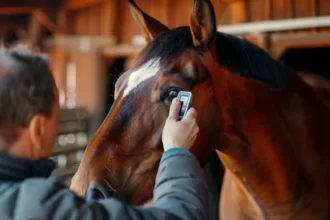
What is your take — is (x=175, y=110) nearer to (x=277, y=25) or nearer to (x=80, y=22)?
(x=277, y=25)

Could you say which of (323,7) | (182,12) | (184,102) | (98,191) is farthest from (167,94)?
(182,12)

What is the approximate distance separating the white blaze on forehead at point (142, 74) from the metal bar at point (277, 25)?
176 cm

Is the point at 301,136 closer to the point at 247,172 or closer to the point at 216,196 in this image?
the point at 247,172

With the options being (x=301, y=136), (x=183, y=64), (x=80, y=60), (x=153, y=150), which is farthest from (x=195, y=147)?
(x=80, y=60)

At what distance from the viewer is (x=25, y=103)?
2.87ft

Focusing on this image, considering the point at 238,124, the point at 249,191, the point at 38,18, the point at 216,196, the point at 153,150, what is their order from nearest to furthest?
the point at 153,150 → the point at 238,124 → the point at 249,191 → the point at 216,196 → the point at 38,18

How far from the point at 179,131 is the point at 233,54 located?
2.06 ft

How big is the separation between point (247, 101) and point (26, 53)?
881 millimetres

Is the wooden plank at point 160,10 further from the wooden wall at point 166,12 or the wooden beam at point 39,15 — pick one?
the wooden beam at point 39,15

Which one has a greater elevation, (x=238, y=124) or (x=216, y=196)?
(x=238, y=124)

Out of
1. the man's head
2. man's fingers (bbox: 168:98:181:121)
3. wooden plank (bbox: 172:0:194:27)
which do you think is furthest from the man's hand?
wooden plank (bbox: 172:0:194:27)

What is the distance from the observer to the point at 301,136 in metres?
1.80

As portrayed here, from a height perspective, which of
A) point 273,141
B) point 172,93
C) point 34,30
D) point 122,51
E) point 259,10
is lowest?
point 273,141

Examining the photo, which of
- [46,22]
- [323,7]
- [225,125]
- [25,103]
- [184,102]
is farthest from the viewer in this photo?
[46,22]
